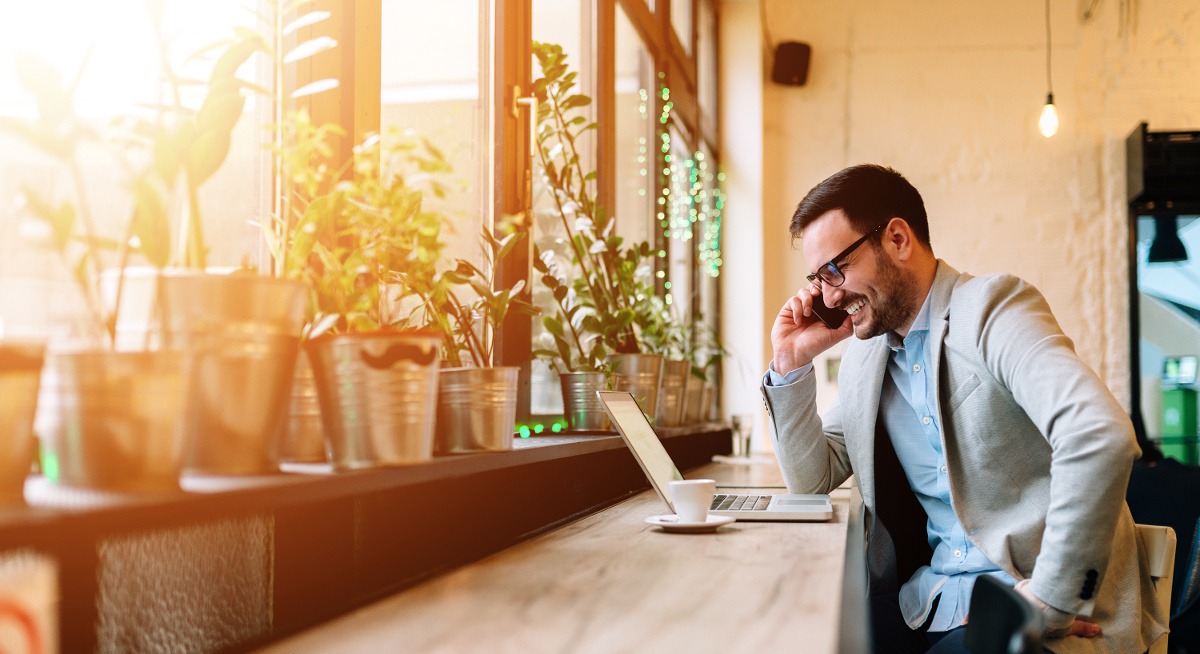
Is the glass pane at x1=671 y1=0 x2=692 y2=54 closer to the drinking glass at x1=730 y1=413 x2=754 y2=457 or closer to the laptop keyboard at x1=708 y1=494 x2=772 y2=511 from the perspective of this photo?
the drinking glass at x1=730 y1=413 x2=754 y2=457

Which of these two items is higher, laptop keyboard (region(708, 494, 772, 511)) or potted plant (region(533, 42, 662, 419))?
potted plant (region(533, 42, 662, 419))

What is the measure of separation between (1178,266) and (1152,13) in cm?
153

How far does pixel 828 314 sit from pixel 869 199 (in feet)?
0.96

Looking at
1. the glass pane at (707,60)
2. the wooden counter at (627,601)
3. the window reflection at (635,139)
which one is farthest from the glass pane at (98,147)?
the glass pane at (707,60)

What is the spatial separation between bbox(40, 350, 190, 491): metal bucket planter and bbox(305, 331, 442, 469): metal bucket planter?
285mm

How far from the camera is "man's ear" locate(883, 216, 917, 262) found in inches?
88.8

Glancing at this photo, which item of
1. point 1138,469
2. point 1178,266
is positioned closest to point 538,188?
point 1138,469

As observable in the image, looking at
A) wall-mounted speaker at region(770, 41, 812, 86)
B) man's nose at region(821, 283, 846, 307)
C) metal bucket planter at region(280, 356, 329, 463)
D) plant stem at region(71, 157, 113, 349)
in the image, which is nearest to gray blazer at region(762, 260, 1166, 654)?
man's nose at region(821, 283, 846, 307)

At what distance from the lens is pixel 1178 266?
19.2ft

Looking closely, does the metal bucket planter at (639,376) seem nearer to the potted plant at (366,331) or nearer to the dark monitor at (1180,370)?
the potted plant at (366,331)

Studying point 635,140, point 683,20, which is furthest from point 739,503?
point 683,20

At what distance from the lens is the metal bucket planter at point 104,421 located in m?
0.85

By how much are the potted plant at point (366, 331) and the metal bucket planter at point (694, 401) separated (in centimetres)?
229

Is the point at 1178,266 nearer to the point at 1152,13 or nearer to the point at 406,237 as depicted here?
the point at 1152,13
